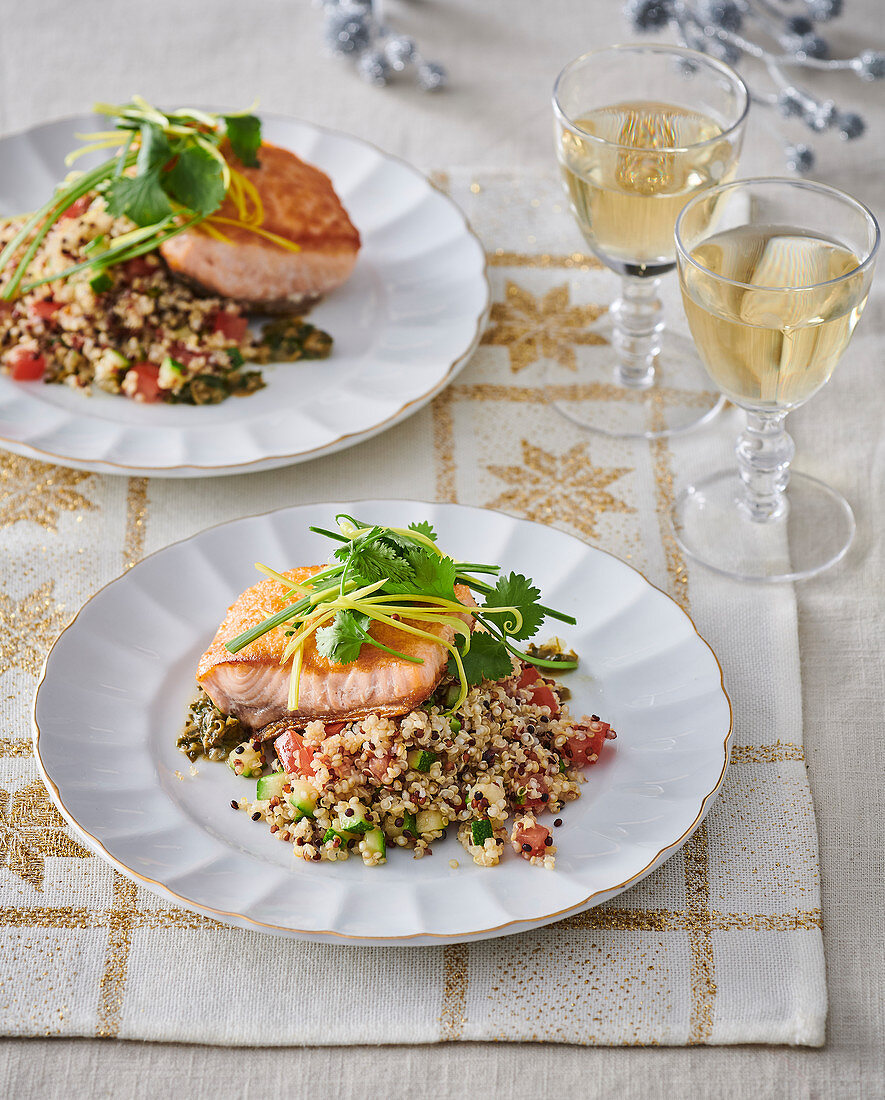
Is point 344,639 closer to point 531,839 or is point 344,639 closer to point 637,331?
point 531,839

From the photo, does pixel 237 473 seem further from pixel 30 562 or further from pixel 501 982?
pixel 501 982

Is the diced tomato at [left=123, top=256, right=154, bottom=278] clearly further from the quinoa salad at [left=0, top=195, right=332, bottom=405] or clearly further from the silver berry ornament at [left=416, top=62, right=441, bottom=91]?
the silver berry ornament at [left=416, top=62, right=441, bottom=91]

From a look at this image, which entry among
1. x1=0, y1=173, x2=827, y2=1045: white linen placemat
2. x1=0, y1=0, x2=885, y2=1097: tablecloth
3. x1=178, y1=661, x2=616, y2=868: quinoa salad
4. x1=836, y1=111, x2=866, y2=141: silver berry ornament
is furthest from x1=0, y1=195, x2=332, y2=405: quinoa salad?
x1=836, y1=111, x2=866, y2=141: silver berry ornament

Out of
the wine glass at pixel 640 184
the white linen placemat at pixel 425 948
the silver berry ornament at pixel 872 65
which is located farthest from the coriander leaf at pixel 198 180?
the silver berry ornament at pixel 872 65

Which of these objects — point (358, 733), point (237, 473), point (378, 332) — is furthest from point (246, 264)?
point (358, 733)

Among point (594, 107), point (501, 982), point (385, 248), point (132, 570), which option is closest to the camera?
point (501, 982)

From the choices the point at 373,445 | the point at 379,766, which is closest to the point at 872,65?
the point at 373,445

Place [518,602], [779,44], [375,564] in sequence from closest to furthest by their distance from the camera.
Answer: [375,564] < [518,602] < [779,44]
